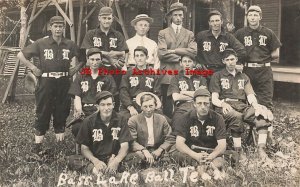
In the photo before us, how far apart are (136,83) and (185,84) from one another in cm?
61

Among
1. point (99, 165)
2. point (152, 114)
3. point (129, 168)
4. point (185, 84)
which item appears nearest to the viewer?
point (99, 165)

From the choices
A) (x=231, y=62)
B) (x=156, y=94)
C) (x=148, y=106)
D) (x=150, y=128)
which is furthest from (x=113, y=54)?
(x=231, y=62)

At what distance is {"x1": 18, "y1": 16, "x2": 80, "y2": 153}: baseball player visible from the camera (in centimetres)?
495

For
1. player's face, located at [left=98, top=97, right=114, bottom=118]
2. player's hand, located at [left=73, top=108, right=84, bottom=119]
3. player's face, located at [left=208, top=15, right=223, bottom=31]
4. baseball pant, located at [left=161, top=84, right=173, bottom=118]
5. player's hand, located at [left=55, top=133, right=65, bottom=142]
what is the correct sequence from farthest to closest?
baseball pant, located at [left=161, top=84, right=173, bottom=118] → player's face, located at [left=208, top=15, right=223, bottom=31] → player's hand, located at [left=55, top=133, right=65, bottom=142] → player's hand, located at [left=73, top=108, right=84, bottom=119] → player's face, located at [left=98, top=97, right=114, bottom=118]

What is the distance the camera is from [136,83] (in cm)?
500

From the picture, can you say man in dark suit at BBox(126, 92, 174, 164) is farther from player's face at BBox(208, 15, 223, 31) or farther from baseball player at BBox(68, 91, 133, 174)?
player's face at BBox(208, 15, 223, 31)

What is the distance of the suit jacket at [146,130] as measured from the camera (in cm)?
452

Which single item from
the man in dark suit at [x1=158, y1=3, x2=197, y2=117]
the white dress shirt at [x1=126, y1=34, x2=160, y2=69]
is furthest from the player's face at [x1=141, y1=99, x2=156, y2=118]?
the white dress shirt at [x1=126, y1=34, x2=160, y2=69]

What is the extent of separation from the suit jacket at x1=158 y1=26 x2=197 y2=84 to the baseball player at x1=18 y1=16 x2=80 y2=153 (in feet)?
3.88

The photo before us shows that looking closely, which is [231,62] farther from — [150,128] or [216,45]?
[150,128]

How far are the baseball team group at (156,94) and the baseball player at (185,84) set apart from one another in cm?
1

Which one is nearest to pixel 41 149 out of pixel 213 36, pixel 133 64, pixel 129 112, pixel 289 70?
pixel 129 112

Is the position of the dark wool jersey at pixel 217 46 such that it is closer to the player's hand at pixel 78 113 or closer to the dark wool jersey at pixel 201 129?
the dark wool jersey at pixel 201 129

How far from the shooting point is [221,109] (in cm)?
495
